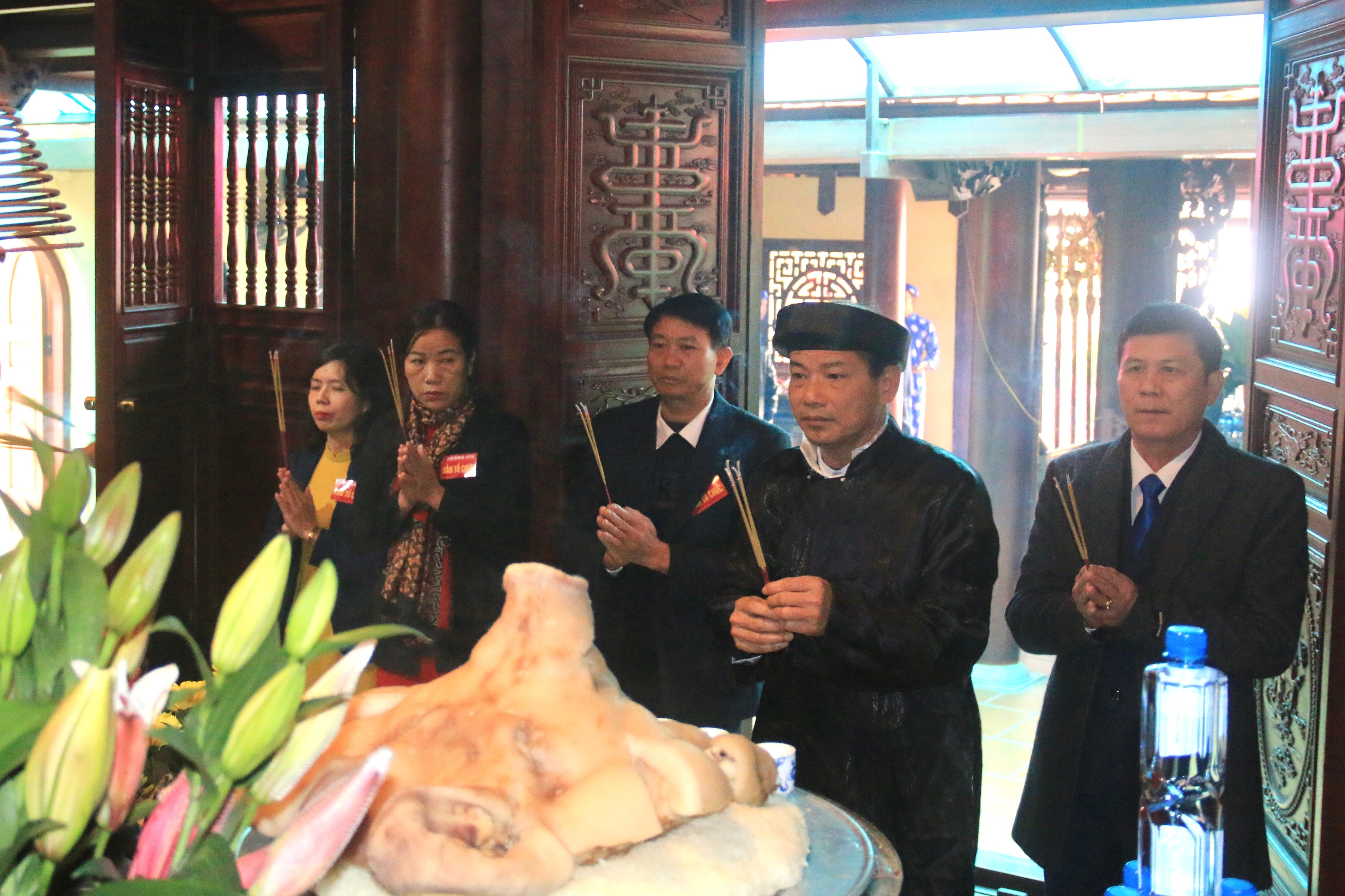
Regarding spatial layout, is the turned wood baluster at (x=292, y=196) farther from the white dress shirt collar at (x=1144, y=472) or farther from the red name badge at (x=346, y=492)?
the white dress shirt collar at (x=1144, y=472)

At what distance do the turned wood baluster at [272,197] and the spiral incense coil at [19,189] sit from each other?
194 centimetres

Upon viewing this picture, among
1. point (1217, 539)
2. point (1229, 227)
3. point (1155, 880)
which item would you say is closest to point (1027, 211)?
point (1229, 227)

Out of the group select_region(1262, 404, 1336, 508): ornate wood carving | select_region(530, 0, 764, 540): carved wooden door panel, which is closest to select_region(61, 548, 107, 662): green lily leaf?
select_region(1262, 404, 1336, 508): ornate wood carving

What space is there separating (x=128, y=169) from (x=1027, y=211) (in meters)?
3.73

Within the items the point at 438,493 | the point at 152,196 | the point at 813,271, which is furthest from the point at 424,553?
the point at 813,271

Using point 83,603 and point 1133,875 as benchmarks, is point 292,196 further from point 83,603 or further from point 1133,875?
point 83,603

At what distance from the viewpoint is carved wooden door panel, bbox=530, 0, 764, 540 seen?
3094 millimetres

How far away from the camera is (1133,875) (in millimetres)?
1325

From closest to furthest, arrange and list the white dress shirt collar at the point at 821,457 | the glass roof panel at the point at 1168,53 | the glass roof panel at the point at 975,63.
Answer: the white dress shirt collar at the point at 821,457 < the glass roof panel at the point at 1168,53 < the glass roof panel at the point at 975,63

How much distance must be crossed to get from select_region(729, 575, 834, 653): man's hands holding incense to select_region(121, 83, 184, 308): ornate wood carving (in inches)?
87.9

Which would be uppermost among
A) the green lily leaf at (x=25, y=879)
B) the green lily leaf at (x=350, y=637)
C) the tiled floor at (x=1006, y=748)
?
the green lily leaf at (x=350, y=637)

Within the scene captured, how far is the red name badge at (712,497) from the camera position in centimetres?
253

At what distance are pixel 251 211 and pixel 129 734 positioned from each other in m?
3.22

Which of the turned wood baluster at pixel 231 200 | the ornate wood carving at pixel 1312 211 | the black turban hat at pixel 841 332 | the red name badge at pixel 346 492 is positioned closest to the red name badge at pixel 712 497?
the black turban hat at pixel 841 332
